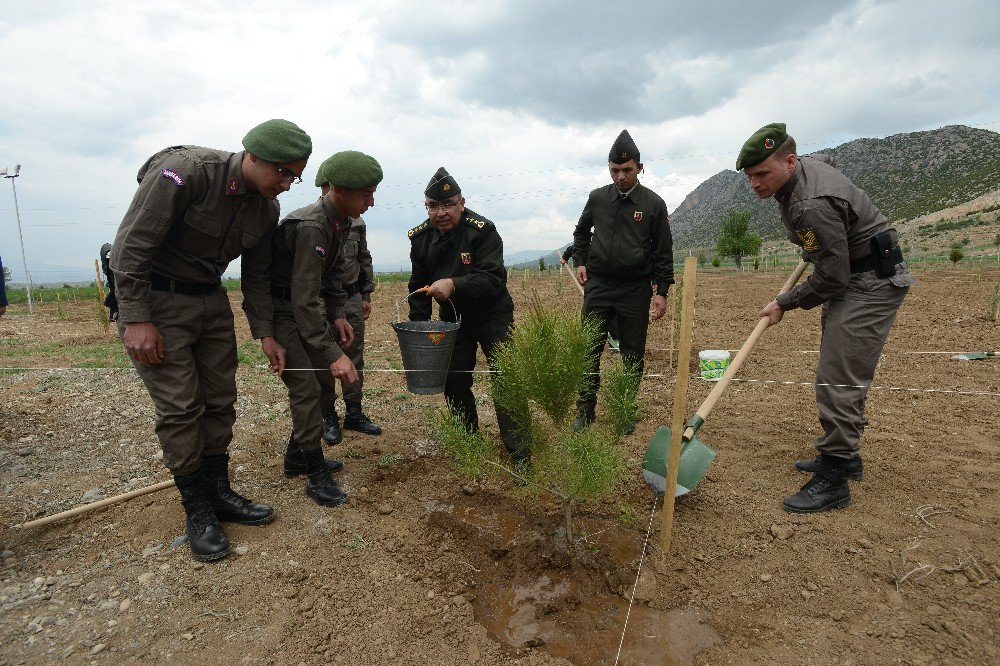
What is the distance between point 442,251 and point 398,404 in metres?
2.20

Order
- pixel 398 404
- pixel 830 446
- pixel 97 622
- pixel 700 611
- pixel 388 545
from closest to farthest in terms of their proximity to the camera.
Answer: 1. pixel 97 622
2. pixel 700 611
3. pixel 388 545
4. pixel 830 446
5. pixel 398 404

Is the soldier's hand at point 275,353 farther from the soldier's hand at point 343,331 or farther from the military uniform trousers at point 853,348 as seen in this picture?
the military uniform trousers at point 853,348

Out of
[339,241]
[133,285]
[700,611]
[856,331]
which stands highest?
[339,241]

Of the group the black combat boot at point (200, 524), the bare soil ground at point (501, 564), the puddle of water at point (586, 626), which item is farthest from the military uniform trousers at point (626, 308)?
the black combat boot at point (200, 524)

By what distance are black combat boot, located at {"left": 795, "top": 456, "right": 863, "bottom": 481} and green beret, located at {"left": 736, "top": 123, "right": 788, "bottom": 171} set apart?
1843 millimetres

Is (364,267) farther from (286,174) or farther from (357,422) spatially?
(286,174)

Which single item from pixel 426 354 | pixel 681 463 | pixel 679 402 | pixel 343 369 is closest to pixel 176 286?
pixel 343 369

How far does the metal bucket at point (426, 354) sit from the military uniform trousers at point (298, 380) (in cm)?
58

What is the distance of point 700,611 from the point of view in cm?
250

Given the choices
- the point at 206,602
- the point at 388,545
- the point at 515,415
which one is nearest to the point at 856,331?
the point at 515,415

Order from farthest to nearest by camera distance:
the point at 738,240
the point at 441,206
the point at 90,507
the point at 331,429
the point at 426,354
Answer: the point at 738,240, the point at 331,429, the point at 441,206, the point at 426,354, the point at 90,507

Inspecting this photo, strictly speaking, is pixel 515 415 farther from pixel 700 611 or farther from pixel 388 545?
pixel 700 611

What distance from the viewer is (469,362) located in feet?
12.8

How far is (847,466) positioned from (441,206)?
295 cm
